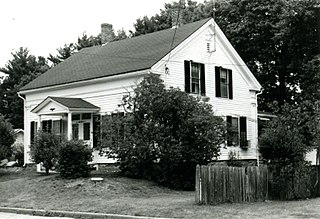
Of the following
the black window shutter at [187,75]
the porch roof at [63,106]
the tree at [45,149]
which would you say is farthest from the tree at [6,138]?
the black window shutter at [187,75]

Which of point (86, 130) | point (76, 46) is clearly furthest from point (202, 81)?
point (76, 46)

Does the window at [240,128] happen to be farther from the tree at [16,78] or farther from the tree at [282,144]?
the tree at [16,78]

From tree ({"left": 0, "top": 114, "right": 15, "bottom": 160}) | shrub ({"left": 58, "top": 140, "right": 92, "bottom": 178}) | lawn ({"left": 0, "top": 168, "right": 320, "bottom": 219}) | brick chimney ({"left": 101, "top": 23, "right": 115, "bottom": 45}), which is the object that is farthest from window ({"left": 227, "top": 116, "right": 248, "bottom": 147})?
tree ({"left": 0, "top": 114, "right": 15, "bottom": 160})

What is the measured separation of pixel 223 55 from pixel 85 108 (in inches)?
342

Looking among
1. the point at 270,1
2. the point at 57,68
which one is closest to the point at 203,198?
the point at 57,68

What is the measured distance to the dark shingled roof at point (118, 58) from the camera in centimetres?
3003

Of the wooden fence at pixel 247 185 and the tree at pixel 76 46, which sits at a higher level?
the tree at pixel 76 46

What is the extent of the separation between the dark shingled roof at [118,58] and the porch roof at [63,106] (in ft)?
5.09

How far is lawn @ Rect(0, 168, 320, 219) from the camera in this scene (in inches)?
632

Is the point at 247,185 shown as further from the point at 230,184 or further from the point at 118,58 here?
the point at 118,58

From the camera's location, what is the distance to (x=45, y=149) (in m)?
26.0

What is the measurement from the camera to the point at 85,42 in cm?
6247

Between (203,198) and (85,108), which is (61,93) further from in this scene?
(203,198)

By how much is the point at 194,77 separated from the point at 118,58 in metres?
4.73
